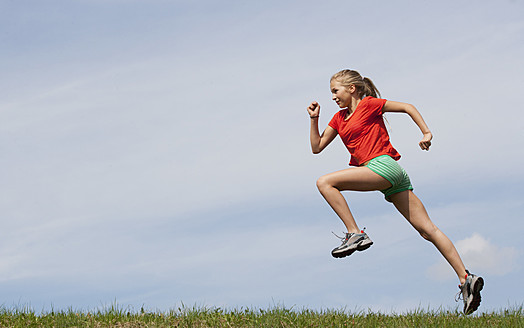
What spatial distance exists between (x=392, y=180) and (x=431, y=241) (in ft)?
3.76

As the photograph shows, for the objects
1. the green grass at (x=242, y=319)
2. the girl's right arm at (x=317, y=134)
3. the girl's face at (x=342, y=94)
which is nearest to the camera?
the green grass at (x=242, y=319)

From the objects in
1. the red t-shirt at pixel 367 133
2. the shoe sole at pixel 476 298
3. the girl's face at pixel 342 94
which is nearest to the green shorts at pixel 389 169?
the red t-shirt at pixel 367 133

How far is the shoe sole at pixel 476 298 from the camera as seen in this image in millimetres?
8414

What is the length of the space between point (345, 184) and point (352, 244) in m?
0.75

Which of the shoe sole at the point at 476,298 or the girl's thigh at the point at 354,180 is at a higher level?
the girl's thigh at the point at 354,180

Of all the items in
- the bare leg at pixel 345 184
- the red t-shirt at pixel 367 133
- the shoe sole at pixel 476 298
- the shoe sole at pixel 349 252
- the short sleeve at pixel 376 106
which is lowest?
the shoe sole at pixel 476 298

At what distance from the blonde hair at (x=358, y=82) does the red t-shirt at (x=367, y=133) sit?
0.90 ft

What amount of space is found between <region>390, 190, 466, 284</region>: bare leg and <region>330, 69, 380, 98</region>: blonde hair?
4.78 ft

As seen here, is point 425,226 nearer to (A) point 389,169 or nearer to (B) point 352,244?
(A) point 389,169

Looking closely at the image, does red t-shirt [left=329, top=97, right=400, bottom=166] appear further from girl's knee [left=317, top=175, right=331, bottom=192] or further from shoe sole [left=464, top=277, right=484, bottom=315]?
shoe sole [left=464, top=277, right=484, bottom=315]

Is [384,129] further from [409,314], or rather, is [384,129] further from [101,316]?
[101,316]

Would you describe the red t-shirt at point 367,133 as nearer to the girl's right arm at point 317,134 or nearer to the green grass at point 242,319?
the girl's right arm at point 317,134

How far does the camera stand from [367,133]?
8297 mm

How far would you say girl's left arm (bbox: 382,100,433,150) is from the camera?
7965mm
